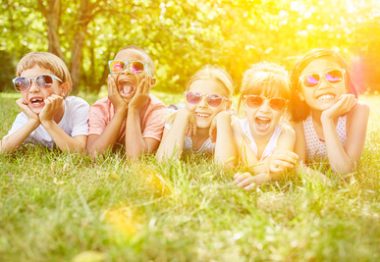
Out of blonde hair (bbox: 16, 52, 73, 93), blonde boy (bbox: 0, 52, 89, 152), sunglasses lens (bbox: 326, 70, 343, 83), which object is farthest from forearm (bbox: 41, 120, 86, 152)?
sunglasses lens (bbox: 326, 70, 343, 83)

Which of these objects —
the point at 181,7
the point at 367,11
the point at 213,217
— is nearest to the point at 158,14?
the point at 181,7

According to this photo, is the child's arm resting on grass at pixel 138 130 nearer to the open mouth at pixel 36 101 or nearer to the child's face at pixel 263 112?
the open mouth at pixel 36 101

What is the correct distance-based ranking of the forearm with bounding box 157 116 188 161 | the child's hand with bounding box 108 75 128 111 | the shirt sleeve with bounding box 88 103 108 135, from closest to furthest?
the forearm with bounding box 157 116 188 161
the child's hand with bounding box 108 75 128 111
the shirt sleeve with bounding box 88 103 108 135

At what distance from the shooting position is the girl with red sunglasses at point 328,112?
3439mm

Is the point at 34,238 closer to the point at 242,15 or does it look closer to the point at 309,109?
the point at 309,109

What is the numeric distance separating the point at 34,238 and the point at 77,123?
2.39m

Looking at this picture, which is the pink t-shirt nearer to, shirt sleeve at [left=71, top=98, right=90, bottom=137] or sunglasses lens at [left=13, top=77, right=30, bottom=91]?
shirt sleeve at [left=71, top=98, right=90, bottom=137]

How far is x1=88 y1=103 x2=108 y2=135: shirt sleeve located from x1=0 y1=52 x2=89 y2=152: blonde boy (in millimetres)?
50

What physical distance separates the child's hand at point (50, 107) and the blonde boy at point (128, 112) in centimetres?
42

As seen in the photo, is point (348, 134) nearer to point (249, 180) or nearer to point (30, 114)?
point (249, 180)

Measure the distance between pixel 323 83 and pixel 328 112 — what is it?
0.29m

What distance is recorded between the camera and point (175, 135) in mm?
3820

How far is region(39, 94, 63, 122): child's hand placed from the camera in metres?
3.85

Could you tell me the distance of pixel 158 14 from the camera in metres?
11.3
